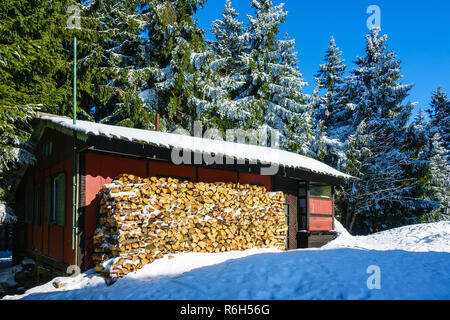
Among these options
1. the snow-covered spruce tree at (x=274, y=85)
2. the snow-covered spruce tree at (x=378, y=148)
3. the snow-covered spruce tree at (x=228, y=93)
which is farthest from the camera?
the snow-covered spruce tree at (x=378, y=148)

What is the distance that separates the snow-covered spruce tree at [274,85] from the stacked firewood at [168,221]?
12396mm

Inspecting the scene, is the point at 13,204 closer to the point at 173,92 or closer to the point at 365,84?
the point at 173,92

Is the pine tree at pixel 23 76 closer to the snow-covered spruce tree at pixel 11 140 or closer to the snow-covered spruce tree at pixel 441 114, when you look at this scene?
the snow-covered spruce tree at pixel 11 140

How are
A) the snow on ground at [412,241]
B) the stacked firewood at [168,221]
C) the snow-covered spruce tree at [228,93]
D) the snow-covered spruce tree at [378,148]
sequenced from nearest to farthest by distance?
1. the stacked firewood at [168,221]
2. the snow on ground at [412,241]
3. the snow-covered spruce tree at [228,93]
4. the snow-covered spruce tree at [378,148]

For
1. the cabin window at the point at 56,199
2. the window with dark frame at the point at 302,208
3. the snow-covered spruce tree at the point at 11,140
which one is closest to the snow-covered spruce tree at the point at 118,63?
the snow-covered spruce tree at the point at 11,140

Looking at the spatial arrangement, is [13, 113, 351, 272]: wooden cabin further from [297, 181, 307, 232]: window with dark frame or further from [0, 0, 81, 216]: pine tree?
[0, 0, 81, 216]: pine tree

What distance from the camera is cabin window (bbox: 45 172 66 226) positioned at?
8477 mm

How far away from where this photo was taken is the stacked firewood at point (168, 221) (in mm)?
6895

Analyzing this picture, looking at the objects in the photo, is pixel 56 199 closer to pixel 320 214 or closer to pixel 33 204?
pixel 33 204

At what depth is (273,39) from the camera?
22328 mm

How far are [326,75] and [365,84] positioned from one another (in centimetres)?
542

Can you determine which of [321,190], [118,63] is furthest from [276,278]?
[118,63]

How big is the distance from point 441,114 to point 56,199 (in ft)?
123

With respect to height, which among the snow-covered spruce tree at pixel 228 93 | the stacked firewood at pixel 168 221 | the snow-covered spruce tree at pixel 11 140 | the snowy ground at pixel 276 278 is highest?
the snow-covered spruce tree at pixel 228 93
